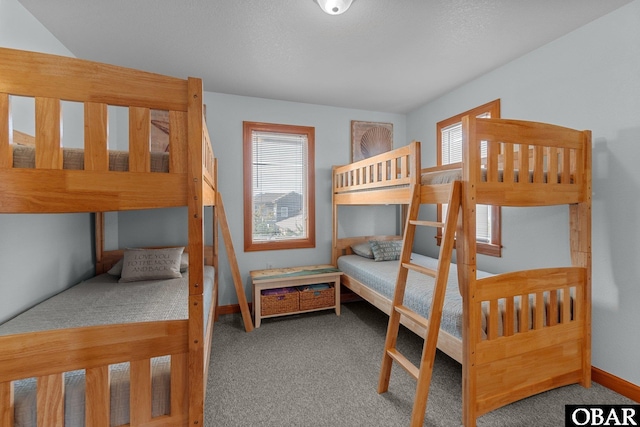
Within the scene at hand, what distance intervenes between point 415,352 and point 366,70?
2.64 m

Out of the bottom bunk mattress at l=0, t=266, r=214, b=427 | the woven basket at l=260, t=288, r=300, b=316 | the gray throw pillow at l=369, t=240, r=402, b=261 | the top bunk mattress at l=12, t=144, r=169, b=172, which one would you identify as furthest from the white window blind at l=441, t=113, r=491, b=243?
the top bunk mattress at l=12, t=144, r=169, b=172

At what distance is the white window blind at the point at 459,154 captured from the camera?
9.67 ft

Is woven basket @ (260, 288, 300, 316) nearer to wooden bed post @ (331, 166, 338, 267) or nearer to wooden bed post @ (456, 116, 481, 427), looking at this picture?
wooden bed post @ (331, 166, 338, 267)

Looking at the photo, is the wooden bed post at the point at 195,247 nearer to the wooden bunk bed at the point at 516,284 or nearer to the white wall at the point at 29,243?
the wooden bunk bed at the point at 516,284

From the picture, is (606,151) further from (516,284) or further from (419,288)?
(419,288)

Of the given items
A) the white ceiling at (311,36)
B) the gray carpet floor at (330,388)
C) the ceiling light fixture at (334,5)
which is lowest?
the gray carpet floor at (330,388)

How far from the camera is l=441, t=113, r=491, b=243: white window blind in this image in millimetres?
2947

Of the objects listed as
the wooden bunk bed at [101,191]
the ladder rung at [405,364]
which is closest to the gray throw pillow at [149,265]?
the wooden bunk bed at [101,191]

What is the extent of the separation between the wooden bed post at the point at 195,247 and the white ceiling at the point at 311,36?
121 cm

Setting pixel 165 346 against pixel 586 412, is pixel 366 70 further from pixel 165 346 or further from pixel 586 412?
pixel 586 412

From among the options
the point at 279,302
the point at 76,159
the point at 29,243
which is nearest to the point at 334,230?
the point at 279,302

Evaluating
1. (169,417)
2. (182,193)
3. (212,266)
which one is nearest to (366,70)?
(182,193)

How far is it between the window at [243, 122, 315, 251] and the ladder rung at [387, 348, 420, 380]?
2.02 m

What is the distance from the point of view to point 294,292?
3.19m
